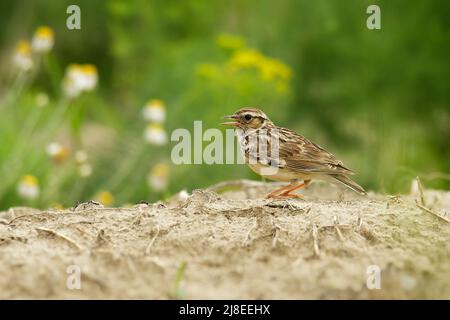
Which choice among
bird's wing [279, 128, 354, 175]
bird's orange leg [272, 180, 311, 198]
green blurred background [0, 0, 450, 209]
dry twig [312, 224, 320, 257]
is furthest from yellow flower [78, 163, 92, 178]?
dry twig [312, 224, 320, 257]

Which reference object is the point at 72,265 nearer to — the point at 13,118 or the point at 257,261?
the point at 257,261

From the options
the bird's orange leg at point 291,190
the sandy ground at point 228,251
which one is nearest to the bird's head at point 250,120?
the bird's orange leg at point 291,190

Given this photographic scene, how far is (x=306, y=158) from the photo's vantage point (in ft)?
19.9

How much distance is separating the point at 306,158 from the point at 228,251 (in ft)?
6.53

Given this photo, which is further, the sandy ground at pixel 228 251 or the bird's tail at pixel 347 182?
the bird's tail at pixel 347 182

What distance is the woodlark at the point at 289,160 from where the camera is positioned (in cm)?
597

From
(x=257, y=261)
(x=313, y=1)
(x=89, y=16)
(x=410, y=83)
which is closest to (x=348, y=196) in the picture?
(x=257, y=261)

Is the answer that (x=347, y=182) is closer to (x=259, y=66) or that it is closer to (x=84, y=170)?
(x=84, y=170)

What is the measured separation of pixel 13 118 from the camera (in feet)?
33.4

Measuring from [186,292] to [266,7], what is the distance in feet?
28.7

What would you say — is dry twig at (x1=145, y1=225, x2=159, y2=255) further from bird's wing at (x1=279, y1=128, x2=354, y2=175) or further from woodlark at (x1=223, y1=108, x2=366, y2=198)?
bird's wing at (x1=279, y1=128, x2=354, y2=175)

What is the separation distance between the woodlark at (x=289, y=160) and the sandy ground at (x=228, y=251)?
88 centimetres

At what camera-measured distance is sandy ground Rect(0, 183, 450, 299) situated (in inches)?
152

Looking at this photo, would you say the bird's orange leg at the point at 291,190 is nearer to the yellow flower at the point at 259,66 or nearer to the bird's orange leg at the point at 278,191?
the bird's orange leg at the point at 278,191
